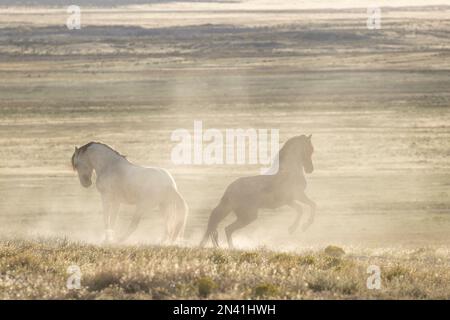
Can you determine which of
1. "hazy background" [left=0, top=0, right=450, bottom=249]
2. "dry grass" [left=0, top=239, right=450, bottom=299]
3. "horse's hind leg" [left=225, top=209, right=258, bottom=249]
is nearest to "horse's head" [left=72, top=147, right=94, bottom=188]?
"hazy background" [left=0, top=0, right=450, bottom=249]

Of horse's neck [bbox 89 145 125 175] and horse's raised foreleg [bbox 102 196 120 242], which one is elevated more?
horse's neck [bbox 89 145 125 175]

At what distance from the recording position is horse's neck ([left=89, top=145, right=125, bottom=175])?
57.7ft

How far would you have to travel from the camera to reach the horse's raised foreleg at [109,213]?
1761 cm

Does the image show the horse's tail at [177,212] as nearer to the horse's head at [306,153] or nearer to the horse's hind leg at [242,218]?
the horse's hind leg at [242,218]

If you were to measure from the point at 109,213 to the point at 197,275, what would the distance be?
578cm

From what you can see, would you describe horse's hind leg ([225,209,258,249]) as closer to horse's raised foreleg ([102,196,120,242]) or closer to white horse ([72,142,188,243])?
white horse ([72,142,188,243])

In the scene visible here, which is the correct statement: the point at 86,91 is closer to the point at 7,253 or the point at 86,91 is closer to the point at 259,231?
the point at 259,231

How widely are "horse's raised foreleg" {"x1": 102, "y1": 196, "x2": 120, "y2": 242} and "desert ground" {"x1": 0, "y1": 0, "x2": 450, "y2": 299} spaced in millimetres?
390

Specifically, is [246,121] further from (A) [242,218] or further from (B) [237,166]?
(A) [242,218]

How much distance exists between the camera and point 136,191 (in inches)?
683

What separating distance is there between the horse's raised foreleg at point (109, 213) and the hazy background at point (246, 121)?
2.72 feet

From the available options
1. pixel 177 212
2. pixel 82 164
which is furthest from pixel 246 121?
pixel 177 212

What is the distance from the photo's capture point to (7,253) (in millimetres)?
13969

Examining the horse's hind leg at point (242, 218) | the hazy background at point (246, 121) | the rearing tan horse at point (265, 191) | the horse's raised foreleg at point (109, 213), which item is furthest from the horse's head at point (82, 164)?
the horse's hind leg at point (242, 218)
